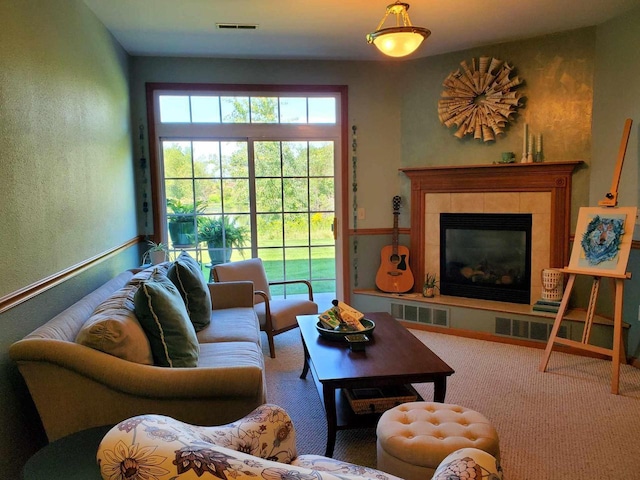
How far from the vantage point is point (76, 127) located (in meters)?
2.80

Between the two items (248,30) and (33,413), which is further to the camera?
(248,30)

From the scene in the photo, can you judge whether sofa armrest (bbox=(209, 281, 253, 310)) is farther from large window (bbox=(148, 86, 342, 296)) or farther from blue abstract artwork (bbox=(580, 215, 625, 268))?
blue abstract artwork (bbox=(580, 215, 625, 268))

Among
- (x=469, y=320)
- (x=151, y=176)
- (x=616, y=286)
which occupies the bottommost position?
(x=469, y=320)

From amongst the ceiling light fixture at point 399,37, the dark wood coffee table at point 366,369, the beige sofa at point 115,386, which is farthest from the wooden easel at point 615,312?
the beige sofa at point 115,386

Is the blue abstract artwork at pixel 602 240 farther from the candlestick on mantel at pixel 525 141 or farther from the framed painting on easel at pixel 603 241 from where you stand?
the candlestick on mantel at pixel 525 141

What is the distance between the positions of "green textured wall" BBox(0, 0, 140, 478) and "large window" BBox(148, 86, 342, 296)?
93cm

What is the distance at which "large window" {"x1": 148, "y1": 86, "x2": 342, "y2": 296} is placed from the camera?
179 inches

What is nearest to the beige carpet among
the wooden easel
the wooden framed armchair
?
the wooden easel

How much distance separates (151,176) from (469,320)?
3.39 metres

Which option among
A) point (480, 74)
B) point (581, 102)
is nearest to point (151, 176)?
point (480, 74)

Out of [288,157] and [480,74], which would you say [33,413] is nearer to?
[288,157]

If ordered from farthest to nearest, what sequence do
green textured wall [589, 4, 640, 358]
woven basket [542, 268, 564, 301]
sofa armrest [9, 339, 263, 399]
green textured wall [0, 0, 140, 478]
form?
1. woven basket [542, 268, 564, 301]
2. green textured wall [589, 4, 640, 358]
3. green textured wall [0, 0, 140, 478]
4. sofa armrest [9, 339, 263, 399]

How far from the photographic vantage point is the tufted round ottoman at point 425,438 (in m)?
1.74

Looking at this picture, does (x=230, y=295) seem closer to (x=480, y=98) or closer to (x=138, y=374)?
(x=138, y=374)
